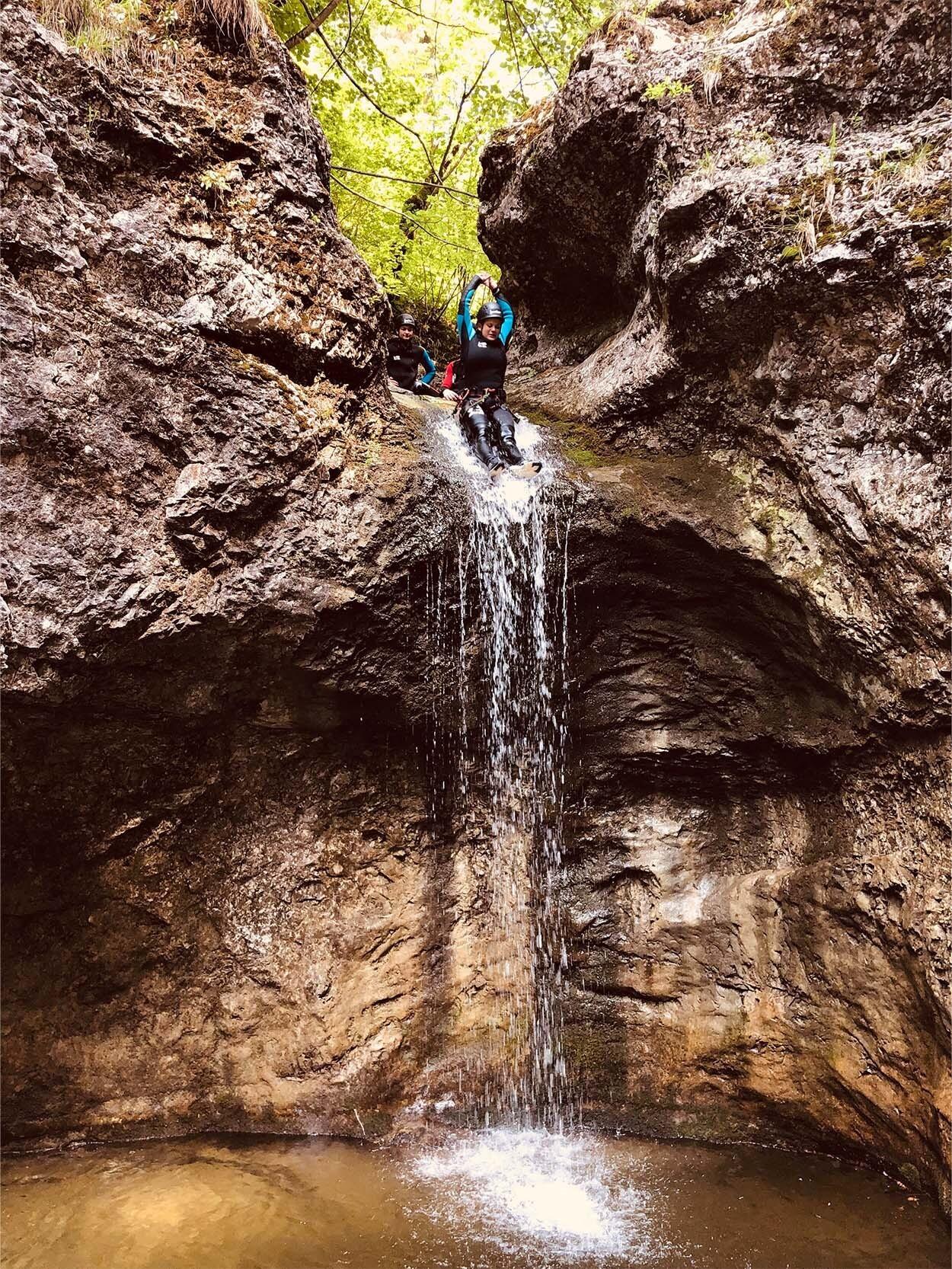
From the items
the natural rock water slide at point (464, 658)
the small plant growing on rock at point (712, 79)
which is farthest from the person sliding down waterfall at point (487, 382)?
the small plant growing on rock at point (712, 79)

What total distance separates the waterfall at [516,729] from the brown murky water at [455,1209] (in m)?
0.59

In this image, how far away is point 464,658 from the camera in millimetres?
5066

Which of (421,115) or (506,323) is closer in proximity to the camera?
(506,323)

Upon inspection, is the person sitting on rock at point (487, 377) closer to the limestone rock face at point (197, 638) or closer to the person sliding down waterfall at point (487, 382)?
the person sliding down waterfall at point (487, 382)

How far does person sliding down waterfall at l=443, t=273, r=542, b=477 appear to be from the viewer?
5754mm

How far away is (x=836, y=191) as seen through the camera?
473 centimetres

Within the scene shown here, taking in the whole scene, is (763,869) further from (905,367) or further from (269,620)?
(269,620)

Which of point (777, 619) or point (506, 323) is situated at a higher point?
point (506, 323)

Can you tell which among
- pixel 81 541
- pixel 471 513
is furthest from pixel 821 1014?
pixel 81 541

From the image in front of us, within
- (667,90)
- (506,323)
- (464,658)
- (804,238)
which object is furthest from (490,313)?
(464,658)

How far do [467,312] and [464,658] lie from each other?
370 cm

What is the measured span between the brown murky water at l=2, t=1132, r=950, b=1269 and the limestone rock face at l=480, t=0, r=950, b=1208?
437mm

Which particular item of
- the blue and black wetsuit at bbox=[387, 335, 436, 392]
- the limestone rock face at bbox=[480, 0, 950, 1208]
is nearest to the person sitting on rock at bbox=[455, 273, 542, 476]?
the limestone rock face at bbox=[480, 0, 950, 1208]

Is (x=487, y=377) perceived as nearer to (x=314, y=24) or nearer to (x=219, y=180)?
(x=219, y=180)
